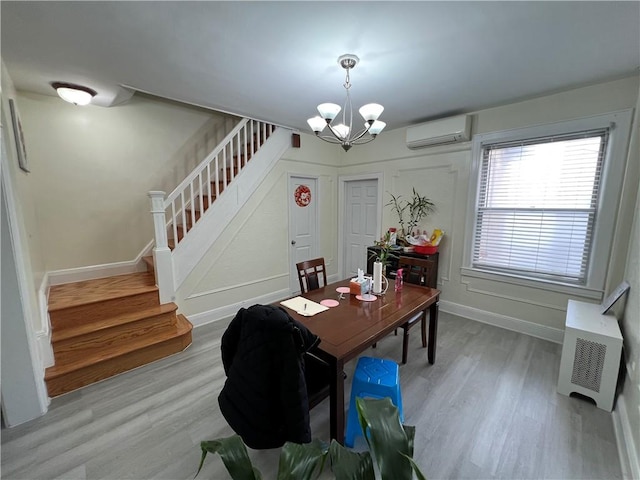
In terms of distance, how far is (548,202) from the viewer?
2.78m

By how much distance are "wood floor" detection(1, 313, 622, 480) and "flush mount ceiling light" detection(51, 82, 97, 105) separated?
263 centimetres

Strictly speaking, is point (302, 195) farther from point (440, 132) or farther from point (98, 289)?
point (98, 289)

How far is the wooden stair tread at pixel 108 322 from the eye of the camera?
7.06 ft

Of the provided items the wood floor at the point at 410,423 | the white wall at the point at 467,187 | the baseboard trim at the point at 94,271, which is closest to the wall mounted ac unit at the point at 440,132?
the white wall at the point at 467,187

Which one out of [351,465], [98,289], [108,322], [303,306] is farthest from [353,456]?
[98,289]

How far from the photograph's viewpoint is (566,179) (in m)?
2.66

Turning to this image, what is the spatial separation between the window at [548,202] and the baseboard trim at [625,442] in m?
1.25

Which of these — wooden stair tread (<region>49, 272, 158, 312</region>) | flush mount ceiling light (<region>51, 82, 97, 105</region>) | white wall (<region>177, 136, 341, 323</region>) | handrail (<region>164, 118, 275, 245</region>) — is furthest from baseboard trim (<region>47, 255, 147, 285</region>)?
flush mount ceiling light (<region>51, 82, 97, 105</region>)

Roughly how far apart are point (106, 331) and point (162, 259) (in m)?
0.77

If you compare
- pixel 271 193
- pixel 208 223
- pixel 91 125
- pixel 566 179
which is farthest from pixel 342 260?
pixel 91 125

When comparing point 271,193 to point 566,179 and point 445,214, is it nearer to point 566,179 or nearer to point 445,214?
point 445,214

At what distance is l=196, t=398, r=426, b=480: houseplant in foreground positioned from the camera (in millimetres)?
688

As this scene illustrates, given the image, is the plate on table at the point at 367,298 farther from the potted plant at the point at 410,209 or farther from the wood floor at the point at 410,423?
the potted plant at the point at 410,209

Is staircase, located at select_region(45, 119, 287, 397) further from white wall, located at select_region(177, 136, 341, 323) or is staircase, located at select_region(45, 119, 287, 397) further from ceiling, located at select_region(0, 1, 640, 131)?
ceiling, located at select_region(0, 1, 640, 131)
